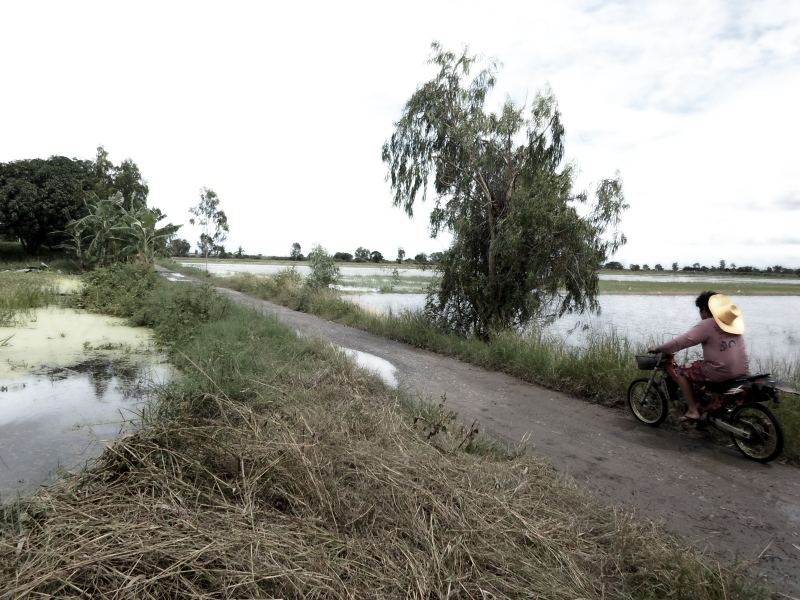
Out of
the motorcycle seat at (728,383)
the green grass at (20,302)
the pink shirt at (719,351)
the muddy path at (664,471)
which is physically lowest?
the muddy path at (664,471)

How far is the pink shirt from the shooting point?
476cm

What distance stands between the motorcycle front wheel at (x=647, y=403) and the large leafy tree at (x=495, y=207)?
4825 mm

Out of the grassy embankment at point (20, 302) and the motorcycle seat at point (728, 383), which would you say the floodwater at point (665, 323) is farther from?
the grassy embankment at point (20, 302)

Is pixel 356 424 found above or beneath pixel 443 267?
beneath

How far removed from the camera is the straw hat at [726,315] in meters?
4.82

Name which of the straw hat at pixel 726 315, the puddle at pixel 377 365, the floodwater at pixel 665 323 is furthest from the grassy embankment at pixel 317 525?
the floodwater at pixel 665 323

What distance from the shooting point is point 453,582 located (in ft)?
7.11

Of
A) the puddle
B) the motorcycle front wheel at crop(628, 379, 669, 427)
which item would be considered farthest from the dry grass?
the puddle

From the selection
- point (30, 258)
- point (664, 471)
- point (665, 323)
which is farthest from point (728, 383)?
point (30, 258)

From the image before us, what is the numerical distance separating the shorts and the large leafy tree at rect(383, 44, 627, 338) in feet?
17.3

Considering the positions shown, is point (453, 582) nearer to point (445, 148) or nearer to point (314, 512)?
point (314, 512)

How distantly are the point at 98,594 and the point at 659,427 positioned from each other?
5556mm

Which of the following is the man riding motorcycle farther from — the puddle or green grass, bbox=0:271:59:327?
green grass, bbox=0:271:59:327

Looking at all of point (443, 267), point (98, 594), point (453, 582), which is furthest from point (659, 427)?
point (443, 267)
